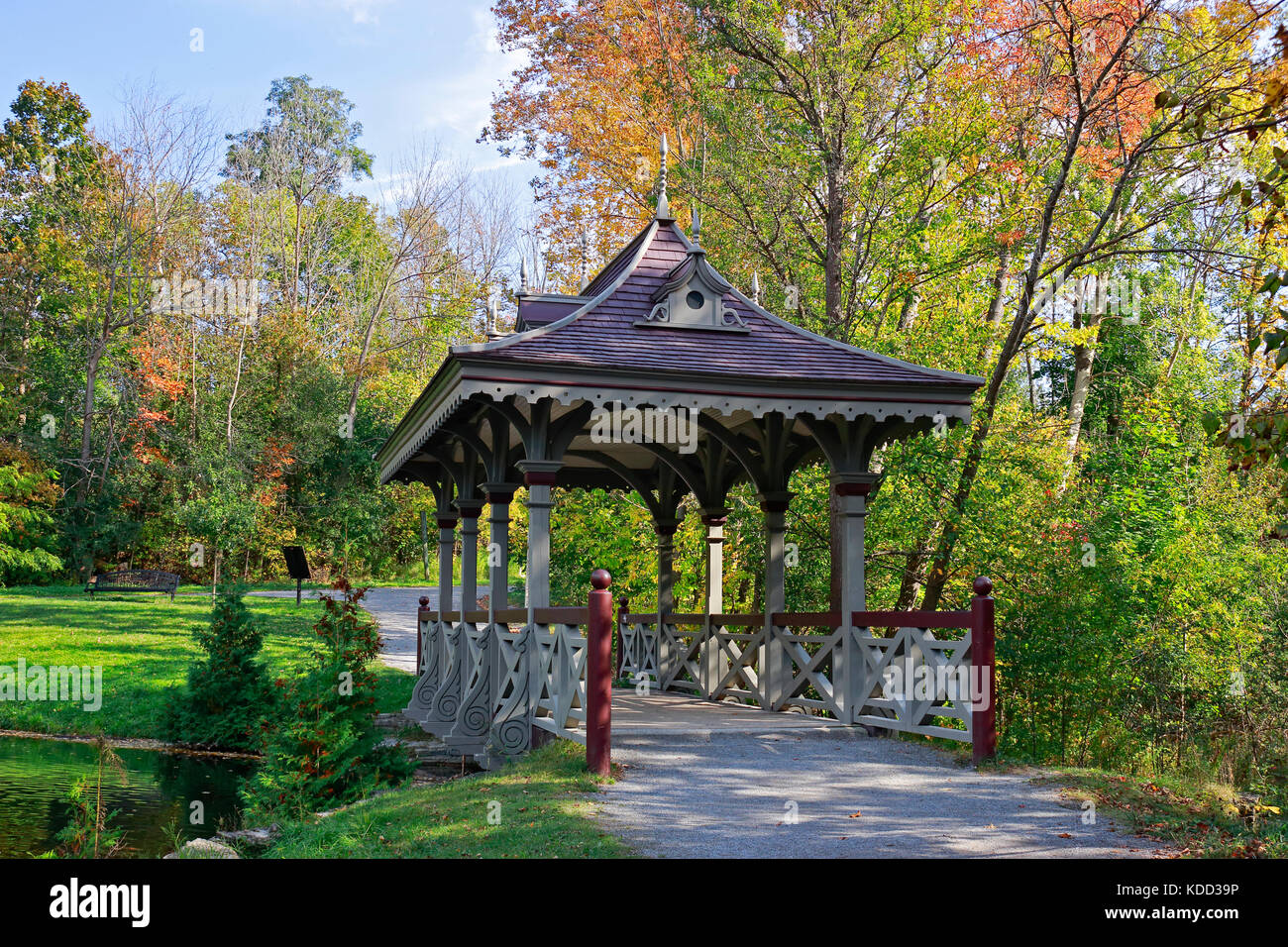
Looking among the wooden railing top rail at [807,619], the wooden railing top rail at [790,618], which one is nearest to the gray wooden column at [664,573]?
the wooden railing top rail at [790,618]

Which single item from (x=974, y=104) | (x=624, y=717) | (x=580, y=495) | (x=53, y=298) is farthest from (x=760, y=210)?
(x=53, y=298)

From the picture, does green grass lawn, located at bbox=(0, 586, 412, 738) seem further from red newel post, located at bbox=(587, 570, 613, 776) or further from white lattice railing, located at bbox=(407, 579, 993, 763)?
red newel post, located at bbox=(587, 570, 613, 776)

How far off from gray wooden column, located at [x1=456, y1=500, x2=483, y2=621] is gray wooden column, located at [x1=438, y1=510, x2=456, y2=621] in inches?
83.6

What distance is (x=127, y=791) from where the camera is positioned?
11617 mm

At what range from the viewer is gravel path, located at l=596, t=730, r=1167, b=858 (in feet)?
20.7

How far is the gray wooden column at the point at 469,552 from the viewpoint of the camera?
13203 millimetres

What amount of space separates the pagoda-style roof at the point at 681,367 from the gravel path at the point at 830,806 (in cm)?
305

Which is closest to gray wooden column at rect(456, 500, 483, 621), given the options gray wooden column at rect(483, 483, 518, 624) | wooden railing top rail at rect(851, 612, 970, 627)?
gray wooden column at rect(483, 483, 518, 624)

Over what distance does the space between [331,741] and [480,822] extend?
3.23m

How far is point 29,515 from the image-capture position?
1120 inches

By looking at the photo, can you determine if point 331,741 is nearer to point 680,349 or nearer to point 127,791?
point 127,791

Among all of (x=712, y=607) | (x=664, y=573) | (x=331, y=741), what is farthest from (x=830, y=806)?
(x=664, y=573)

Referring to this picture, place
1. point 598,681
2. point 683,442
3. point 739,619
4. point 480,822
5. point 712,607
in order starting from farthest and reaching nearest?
point 712,607 → point 739,619 → point 683,442 → point 598,681 → point 480,822
